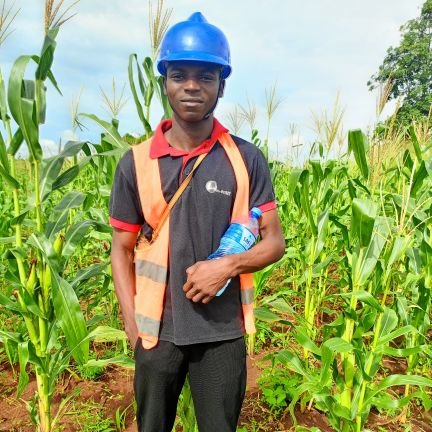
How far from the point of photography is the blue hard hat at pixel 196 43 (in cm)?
164

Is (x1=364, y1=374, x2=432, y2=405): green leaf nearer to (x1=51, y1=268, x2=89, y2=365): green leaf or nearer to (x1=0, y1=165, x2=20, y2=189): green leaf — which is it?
(x1=51, y1=268, x2=89, y2=365): green leaf

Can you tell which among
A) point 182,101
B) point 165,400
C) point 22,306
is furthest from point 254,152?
point 22,306

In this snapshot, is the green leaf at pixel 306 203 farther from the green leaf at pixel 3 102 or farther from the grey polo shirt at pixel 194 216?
the green leaf at pixel 3 102

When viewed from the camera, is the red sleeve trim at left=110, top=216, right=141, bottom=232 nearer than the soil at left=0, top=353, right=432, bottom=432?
Yes

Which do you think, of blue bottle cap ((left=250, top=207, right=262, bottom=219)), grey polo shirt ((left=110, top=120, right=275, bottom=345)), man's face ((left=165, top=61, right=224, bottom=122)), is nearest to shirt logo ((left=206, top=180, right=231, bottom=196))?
grey polo shirt ((left=110, top=120, right=275, bottom=345))

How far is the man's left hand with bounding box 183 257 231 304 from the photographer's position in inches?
63.8

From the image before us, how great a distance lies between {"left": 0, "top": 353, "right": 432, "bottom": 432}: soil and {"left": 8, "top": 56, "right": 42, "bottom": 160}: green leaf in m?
1.59

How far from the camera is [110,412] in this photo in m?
3.01

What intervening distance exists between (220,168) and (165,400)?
3.39 feet

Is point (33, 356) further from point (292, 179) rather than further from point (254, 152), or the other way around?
point (292, 179)

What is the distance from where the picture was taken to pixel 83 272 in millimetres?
2506

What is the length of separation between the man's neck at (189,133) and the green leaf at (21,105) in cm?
77

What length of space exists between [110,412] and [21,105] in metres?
2.15

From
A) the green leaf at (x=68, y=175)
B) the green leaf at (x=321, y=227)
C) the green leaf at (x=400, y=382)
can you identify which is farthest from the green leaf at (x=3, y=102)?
the green leaf at (x=400, y=382)
